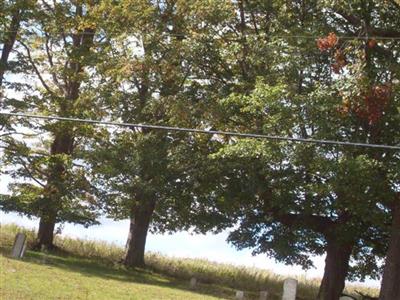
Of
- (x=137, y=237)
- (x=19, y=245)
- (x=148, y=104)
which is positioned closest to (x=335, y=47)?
(x=148, y=104)

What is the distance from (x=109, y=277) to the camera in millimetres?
21219

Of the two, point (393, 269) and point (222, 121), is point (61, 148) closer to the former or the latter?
point (222, 121)

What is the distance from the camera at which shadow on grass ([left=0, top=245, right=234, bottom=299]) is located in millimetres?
21641

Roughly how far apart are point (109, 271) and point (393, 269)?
37.6 feet

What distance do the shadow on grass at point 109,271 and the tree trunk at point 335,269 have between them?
3.74m

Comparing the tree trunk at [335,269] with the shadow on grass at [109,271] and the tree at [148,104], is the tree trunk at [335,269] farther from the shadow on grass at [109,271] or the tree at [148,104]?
the tree at [148,104]

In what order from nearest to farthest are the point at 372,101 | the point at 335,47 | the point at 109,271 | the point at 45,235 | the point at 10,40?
1. the point at 372,101
2. the point at 335,47
3. the point at 109,271
4. the point at 10,40
5. the point at 45,235

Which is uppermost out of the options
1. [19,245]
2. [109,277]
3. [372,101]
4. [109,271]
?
[372,101]

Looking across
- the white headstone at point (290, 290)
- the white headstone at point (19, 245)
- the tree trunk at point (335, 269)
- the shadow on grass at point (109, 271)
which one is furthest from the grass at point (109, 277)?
the white headstone at point (290, 290)

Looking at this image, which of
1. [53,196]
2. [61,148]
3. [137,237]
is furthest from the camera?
[61,148]

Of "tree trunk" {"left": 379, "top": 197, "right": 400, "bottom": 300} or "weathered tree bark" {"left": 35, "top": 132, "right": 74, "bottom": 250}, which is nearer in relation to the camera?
"tree trunk" {"left": 379, "top": 197, "right": 400, "bottom": 300}

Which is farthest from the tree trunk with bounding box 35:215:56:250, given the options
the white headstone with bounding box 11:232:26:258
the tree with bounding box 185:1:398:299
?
the tree with bounding box 185:1:398:299

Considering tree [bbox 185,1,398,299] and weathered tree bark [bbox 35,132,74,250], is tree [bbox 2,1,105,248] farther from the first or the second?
tree [bbox 185,1,398,299]

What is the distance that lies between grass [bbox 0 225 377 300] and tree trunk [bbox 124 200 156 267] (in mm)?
672
